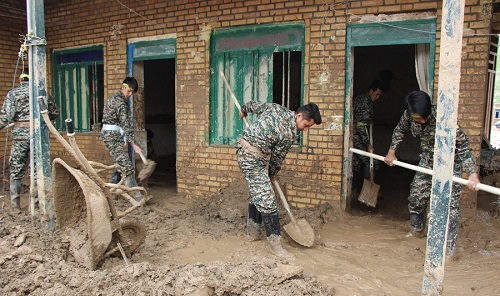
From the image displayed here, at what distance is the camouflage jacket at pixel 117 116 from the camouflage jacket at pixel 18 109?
81 centimetres

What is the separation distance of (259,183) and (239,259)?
2.60ft

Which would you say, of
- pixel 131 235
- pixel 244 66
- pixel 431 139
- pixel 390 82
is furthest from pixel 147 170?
pixel 390 82

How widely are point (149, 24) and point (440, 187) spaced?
211 inches

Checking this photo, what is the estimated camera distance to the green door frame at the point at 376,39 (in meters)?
4.70

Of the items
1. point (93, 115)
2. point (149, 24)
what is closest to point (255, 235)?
point (149, 24)

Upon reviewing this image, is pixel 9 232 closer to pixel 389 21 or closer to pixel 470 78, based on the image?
pixel 389 21

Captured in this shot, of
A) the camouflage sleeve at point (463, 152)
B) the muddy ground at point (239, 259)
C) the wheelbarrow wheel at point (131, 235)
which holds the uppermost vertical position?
the camouflage sleeve at point (463, 152)

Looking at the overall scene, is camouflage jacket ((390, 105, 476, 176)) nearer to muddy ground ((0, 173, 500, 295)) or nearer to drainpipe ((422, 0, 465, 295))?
muddy ground ((0, 173, 500, 295))

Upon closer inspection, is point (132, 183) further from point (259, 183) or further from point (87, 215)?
point (87, 215)

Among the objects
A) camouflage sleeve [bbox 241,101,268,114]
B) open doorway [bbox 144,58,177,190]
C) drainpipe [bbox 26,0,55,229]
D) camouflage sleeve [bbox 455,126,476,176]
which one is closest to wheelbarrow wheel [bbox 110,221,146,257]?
drainpipe [bbox 26,0,55,229]

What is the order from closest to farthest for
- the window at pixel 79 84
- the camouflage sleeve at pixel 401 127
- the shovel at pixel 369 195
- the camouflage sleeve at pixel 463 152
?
the camouflage sleeve at pixel 463 152, the camouflage sleeve at pixel 401 127, the shovel at pixel 369 195, the window at pixel 79 84

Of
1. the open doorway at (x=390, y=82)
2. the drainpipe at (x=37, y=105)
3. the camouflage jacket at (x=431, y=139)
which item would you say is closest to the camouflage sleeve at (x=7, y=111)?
the drainpipe at (x=37, y=105)

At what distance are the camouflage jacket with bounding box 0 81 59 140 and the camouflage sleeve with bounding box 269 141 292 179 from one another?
2.98m

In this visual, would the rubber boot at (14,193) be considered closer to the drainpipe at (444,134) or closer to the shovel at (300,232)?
the shovel at (300,232)
